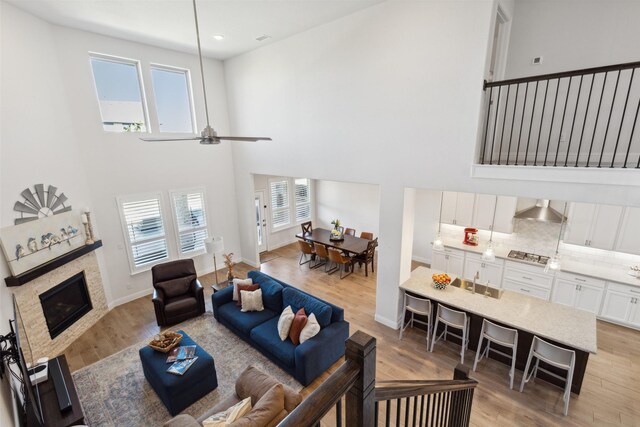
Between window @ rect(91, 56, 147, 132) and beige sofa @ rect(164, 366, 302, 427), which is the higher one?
window @ rect(91, 56, 147, 132)

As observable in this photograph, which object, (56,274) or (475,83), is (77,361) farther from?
(475,83)

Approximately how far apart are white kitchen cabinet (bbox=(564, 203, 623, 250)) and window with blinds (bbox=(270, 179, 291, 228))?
7.26m

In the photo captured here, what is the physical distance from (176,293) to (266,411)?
3932 millimetres

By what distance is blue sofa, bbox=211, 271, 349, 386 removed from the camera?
13.4ft

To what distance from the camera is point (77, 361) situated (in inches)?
184

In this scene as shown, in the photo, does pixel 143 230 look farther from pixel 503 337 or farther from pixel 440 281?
pixel 503 337

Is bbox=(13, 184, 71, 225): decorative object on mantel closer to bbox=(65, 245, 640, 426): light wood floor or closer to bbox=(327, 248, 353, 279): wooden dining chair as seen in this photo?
bbox=(65, 245, 640, 426): light wood floor

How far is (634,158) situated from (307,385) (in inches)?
214

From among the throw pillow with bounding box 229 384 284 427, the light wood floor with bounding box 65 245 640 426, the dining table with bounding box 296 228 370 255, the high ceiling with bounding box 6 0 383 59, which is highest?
the high ceiling with bounding box 6 0 383 59

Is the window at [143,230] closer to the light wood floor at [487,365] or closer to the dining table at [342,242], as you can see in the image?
the light wood floor at [487,365]

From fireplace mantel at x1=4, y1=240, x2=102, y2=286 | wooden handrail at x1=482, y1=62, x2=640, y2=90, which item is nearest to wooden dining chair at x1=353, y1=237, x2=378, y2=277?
wooden handrail at x1=482, y1=62, x2=640, y2=90

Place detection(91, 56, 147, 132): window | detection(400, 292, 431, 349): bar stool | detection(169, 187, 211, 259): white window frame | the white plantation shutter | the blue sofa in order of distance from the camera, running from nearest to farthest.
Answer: the blue sofa → detection(400, 292, 431, 349): bar stool → detection(91, 56, 147, 132): window → detection(169, 187, 211, 259): white window frame → the white plantation shutter

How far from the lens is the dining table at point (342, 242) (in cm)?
728

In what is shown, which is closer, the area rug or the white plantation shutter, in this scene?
the area rug
